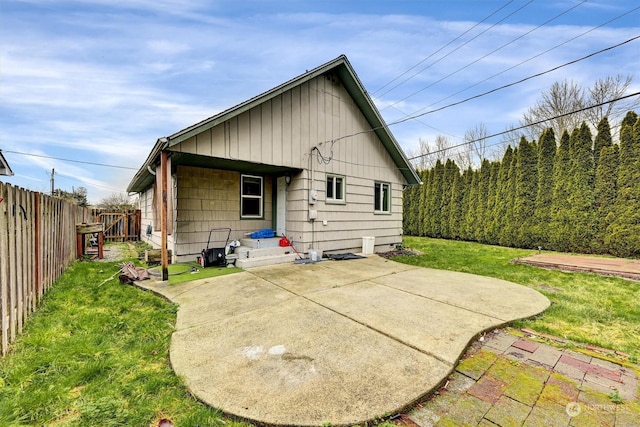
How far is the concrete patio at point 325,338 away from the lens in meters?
1.94

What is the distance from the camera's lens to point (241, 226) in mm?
8109

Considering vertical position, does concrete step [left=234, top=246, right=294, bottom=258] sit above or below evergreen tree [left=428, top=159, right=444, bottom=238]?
below

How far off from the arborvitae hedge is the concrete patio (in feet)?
24.4

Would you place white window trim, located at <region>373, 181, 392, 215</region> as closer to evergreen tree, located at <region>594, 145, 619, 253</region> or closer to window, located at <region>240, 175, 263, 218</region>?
window, located at <region>240, 175, 263, 218</region>

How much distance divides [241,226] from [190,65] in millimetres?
6619

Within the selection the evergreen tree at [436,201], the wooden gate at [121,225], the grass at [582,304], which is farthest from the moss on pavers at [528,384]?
the wooden gate at [121,225]

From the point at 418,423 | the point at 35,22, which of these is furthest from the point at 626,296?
the point at 35,22

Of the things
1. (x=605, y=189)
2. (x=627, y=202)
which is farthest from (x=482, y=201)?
(x=627, y=202)

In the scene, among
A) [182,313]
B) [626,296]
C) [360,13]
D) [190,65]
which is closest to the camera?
[182,313]

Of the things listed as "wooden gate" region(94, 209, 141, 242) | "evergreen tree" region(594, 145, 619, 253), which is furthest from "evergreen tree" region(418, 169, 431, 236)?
"wooden gate" region(94, 209, 141, 242)

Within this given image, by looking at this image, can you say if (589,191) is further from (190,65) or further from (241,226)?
(190,65)

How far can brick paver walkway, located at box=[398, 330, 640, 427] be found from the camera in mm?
1796

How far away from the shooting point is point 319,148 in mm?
8031

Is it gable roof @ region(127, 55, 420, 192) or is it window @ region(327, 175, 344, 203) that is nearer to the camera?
gable roof @ region(127, 55, 420, 192)
